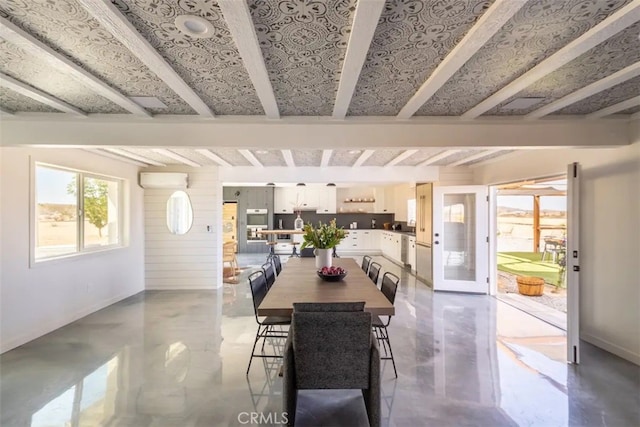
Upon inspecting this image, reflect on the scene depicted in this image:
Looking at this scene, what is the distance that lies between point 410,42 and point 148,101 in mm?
2109

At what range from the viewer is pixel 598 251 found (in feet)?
11.3

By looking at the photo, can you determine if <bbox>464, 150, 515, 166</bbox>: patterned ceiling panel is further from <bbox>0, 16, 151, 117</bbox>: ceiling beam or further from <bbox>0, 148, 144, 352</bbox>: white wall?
<bbox>0, 148, 144, 352</bbox>: white wall

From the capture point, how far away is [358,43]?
1.59 metres

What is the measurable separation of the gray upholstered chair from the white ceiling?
1.55 m

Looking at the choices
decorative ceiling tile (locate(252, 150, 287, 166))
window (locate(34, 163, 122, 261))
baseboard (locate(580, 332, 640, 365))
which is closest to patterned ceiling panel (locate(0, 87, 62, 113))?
window (locate(34, 163, 122, 261))

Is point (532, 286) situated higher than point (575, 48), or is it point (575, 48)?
point (575, 48)

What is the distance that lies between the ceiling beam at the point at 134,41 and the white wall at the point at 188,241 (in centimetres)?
387

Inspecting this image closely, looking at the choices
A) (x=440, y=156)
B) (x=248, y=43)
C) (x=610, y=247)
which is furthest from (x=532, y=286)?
(x=248, y=43)

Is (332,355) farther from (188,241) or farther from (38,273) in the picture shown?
(188,241)

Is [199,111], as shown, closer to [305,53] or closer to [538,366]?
[305,53]

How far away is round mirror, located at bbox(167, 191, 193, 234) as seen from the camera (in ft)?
19.5

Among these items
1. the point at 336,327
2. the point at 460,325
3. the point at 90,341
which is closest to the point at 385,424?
the point at 336,327

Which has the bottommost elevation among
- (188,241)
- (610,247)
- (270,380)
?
(270,380)

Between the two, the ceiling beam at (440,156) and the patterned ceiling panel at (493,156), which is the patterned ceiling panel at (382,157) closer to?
the ceiling beam at (440,156)
